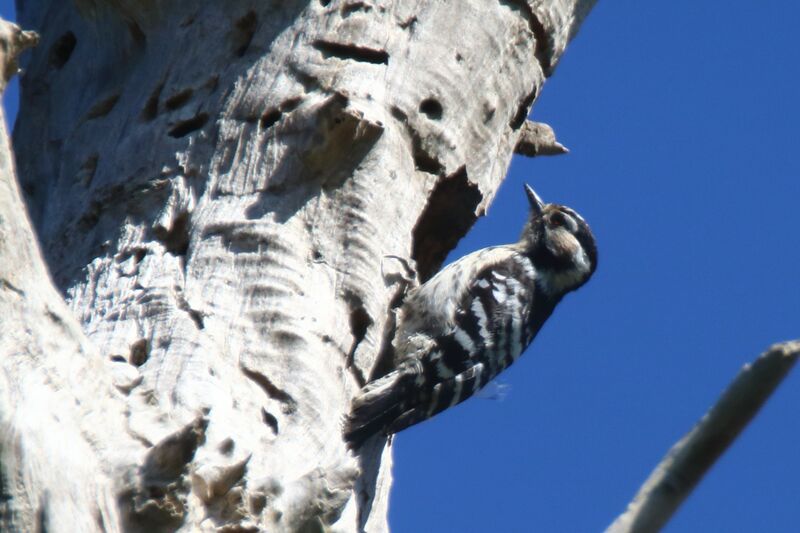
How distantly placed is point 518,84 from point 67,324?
2512mm

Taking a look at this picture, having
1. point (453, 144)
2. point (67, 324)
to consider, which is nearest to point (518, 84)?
point (453, 144)

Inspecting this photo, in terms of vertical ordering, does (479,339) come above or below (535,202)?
below

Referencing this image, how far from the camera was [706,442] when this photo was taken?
63.3 inches

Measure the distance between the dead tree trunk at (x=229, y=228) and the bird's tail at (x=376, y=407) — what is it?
0.26 feet

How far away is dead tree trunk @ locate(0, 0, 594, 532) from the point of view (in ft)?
8.27

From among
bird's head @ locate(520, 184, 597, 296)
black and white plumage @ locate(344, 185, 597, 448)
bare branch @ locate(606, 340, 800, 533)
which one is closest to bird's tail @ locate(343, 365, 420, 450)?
black and white plumage @ locate(344, 185, 597, 448)

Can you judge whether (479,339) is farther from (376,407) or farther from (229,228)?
(229,228)

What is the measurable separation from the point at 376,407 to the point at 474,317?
137 cm

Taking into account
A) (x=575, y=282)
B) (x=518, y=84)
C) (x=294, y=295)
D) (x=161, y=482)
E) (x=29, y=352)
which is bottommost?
(x=161, y=482)

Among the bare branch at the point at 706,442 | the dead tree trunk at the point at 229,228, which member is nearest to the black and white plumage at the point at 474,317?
the dead tree trunk at the point at 229,228

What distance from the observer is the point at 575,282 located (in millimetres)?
5969

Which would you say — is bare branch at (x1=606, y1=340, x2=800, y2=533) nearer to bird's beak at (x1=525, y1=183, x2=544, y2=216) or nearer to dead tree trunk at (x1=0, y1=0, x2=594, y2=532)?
dead tree trunk at (x1=0, y1=0, x2=594, y2=532)

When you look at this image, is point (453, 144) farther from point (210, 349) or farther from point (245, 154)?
point (210, 349)

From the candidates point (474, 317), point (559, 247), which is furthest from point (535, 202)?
point (474, 317)
